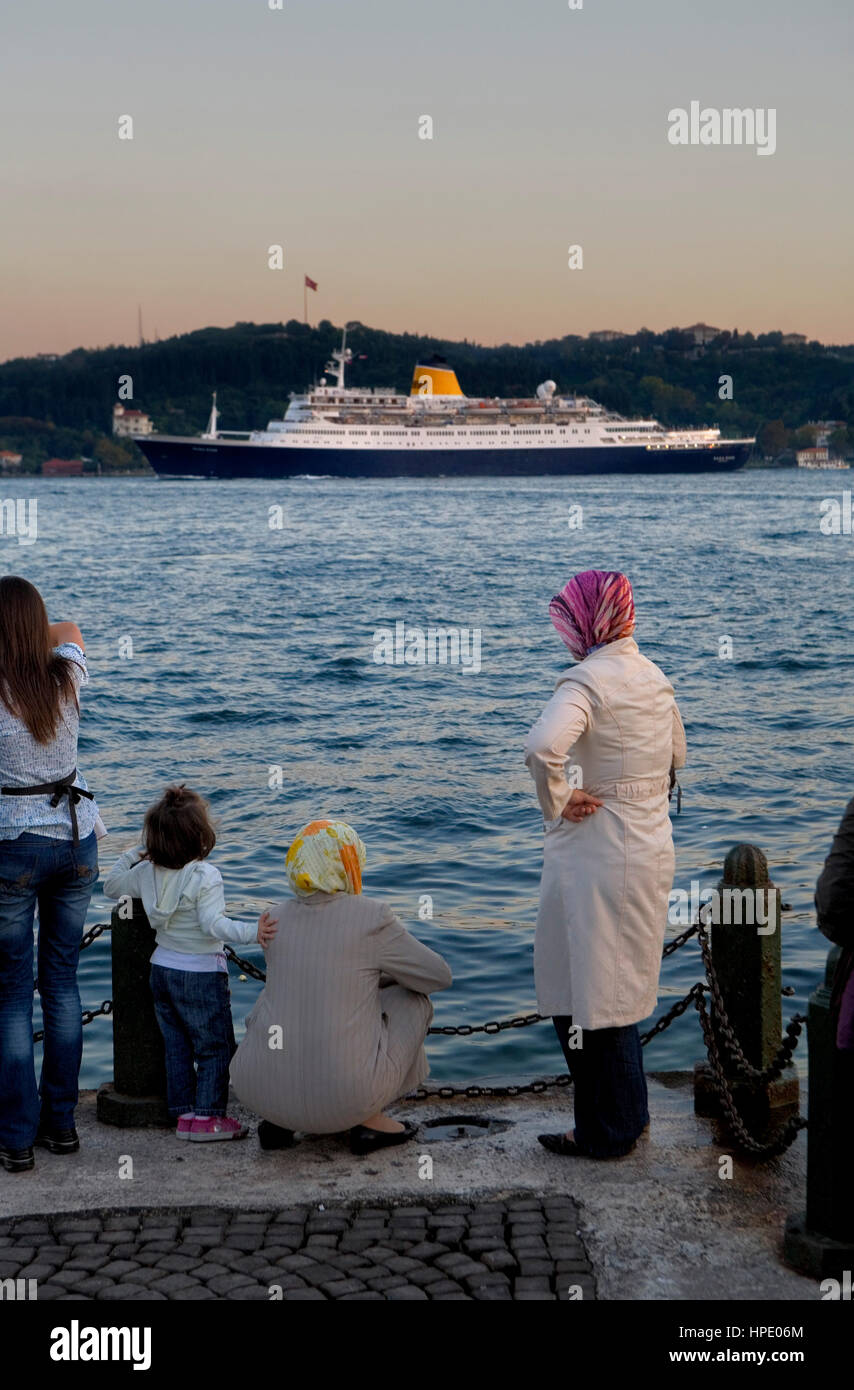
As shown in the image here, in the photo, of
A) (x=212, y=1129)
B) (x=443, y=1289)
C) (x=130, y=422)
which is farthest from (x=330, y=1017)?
(x=130, y=422)

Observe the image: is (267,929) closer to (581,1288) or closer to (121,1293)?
(121,1293)

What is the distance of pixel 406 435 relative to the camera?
101875mm

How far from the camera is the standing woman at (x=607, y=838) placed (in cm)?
395

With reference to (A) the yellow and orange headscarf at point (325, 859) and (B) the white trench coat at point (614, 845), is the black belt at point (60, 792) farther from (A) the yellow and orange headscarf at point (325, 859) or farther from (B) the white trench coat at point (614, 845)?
(B) the white trench coat at point (614, 845)

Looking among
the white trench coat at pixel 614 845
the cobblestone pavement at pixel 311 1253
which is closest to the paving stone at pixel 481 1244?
the cobblestone pavement at pixel 311 1253

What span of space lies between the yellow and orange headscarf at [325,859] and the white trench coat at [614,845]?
0.52m

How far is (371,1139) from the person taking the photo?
418 centimetres

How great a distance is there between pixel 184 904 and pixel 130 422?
14541 centimetres

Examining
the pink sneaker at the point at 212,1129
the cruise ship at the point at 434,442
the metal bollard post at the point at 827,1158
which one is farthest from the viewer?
the cruise ship at the point at 434,442

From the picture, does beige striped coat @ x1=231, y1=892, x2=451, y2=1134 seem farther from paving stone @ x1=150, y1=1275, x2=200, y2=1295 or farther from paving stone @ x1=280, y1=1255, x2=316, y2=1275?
paving stone @ x1=150, y1=1275, x2=200, y2=1295

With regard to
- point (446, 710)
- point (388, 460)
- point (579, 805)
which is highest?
point (388, 460)

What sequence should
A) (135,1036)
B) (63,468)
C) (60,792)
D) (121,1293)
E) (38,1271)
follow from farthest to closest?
1. (63,468)
2. (135,1036)
3. (60,792)
4. (38,1271)
5. (121,1293)

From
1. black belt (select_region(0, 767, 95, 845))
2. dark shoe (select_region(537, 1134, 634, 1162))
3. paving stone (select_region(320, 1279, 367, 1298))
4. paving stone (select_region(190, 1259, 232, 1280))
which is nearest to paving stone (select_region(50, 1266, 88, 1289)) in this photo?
paving stone (select_region(190, 1259, 232, 1280))
